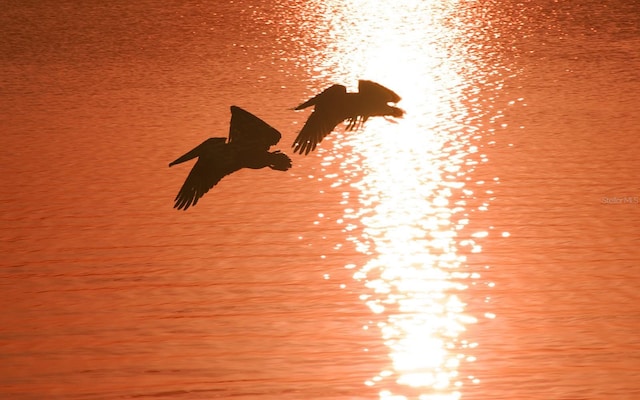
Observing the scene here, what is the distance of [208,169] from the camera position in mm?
7695

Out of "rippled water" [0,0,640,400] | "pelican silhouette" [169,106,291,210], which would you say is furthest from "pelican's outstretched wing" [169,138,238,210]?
"rippled water" [0,0,640,400]

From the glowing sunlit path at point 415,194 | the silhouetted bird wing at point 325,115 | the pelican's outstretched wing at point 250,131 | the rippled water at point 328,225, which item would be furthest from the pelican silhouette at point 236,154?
the glowing sunlit path at point 415,194

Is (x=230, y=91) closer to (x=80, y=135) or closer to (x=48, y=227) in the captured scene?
(x=80, y=135)

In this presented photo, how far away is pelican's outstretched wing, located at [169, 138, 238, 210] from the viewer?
7.57 meters

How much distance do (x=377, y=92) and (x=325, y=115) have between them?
62 centimetres

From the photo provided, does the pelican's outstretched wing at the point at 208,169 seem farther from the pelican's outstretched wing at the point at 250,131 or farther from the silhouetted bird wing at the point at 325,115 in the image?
the silhouetted bird wing at the point at 325,115

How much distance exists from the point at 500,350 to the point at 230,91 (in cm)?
924

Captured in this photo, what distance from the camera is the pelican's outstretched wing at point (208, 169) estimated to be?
7.57m

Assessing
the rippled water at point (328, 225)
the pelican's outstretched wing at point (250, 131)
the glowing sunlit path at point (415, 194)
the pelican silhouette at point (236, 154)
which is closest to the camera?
the pelican silhouette at point (236, 154)

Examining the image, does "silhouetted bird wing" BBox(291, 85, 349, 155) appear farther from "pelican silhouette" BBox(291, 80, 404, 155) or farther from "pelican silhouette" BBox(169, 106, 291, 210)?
"pelican silhouette" BBox(169, 106, 291, 210)

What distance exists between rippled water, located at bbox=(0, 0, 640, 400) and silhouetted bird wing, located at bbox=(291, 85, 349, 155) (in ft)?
7.48

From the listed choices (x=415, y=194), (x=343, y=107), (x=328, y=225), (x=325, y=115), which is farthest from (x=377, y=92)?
(x=415, y=194)

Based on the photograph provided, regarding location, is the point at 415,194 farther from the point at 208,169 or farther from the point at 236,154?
the point at 236,154

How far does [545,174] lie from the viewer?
1464 centimetres
